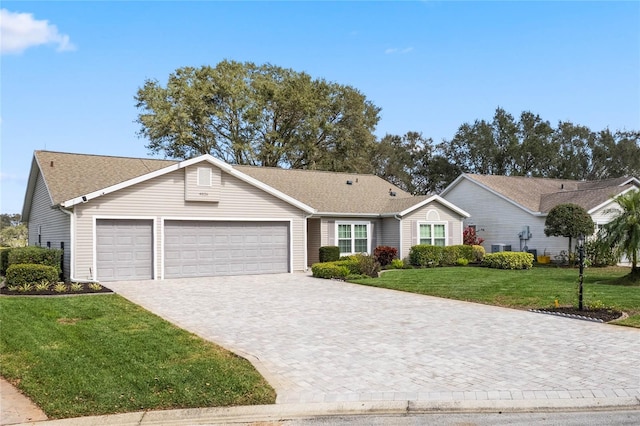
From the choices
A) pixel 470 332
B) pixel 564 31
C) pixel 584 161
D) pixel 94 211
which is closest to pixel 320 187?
pixel 94 211

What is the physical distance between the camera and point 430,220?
2605 cm

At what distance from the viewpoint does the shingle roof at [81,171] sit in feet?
62.7

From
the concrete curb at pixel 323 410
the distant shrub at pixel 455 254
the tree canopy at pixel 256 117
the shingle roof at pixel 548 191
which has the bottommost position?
the concrete curb at pixel 323 410

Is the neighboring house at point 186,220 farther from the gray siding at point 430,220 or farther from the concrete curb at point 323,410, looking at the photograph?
the concrete curb at point 323,410

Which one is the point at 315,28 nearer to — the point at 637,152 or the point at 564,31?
the point at 564,31

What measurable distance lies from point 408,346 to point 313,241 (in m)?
17.0

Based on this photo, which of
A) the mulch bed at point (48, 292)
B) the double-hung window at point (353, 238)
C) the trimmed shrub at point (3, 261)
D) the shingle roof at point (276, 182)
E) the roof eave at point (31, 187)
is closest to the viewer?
→ the mulch bed at point (48, 292)

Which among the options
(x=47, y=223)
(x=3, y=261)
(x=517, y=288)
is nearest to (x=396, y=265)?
(x=517, y=288)

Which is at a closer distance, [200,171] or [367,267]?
[200,171]

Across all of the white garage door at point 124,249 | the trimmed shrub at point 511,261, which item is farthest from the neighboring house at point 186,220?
the trimmed shrub at point 511,261

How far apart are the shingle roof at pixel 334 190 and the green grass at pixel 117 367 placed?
15.9 m

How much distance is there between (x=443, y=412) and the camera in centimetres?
536

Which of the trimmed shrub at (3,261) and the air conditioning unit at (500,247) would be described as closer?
the trimmed shrub at (3,261)

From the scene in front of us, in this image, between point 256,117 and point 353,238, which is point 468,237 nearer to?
point 353,238
